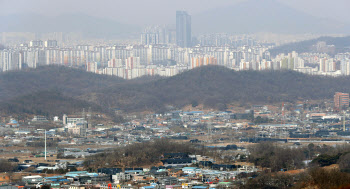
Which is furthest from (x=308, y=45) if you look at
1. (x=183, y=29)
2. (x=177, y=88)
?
(x=177, y=88)

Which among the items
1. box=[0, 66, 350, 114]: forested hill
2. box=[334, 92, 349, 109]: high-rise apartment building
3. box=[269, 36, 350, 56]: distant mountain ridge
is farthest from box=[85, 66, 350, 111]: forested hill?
box=[269, 36, 350, 56]: distant mountain ridge

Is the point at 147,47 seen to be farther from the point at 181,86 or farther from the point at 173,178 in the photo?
the point at 173,178

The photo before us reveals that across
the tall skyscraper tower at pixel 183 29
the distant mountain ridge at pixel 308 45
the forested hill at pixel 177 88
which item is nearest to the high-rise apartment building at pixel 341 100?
the forested hill at pixel 177 88

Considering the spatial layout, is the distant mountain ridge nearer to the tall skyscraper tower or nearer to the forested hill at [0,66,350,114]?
the tall skyscraper tower

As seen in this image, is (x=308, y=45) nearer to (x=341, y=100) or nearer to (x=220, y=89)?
(x=220, y=89)

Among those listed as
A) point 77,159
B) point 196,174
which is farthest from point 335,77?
point 196,174
